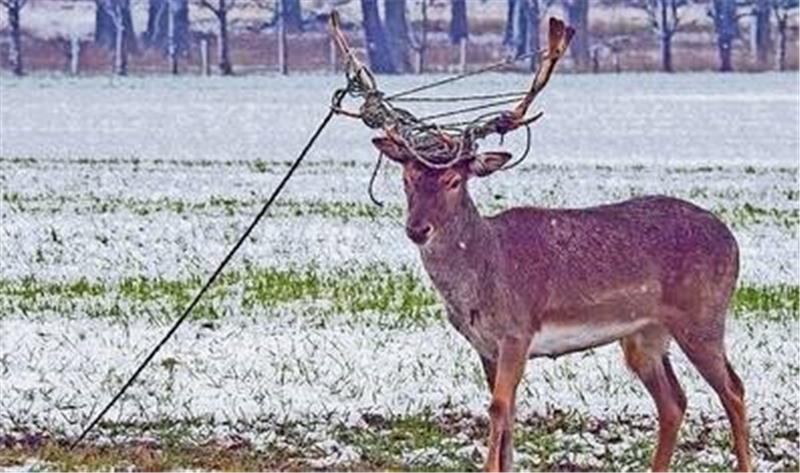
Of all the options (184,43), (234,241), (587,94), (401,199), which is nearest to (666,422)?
(234,241)

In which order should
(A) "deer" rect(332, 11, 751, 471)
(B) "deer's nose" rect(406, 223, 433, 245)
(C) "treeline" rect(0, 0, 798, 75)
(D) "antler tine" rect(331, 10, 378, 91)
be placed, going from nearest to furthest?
(B) "deer's nose" rect(406, 223, 433, 245) → (A) "deer" rect(332, 11, 751, 471) → (D) "antler tine" rect(331, 10, 378, 91) → (C) "treeline" rect(0, 0, 798, 75)

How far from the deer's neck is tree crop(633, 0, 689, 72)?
2195 inches

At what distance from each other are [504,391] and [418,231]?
633mm

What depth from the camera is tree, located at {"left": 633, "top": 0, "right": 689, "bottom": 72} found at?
2532 inches

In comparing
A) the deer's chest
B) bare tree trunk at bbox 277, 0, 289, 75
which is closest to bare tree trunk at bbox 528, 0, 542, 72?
bare tree trunk at bbox 277, 0, 289, 75


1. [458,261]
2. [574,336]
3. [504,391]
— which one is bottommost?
[504,391]

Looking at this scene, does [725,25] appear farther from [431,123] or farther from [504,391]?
[504,391]

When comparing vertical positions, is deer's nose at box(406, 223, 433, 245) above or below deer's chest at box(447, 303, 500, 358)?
above

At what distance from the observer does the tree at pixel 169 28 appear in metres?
66.4

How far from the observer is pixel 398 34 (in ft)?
215

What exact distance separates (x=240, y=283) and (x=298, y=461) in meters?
6.60

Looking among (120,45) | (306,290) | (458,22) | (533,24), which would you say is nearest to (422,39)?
(458,22)

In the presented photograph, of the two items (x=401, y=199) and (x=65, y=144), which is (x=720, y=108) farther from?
(x=401, y=199)

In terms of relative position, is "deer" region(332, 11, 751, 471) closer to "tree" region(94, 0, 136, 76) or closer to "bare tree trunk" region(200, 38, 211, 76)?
"tree" region(94, 0, 136, 76)
